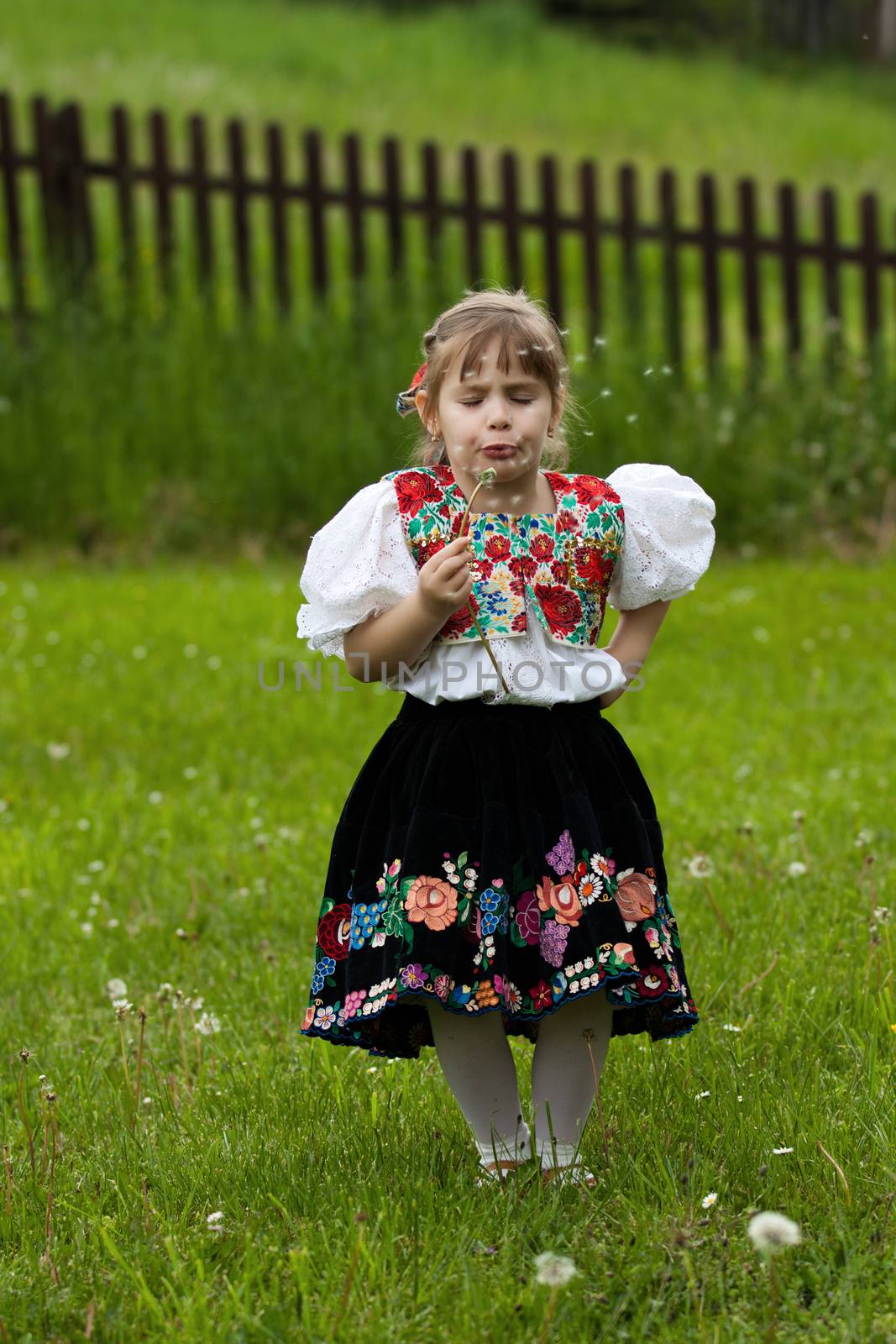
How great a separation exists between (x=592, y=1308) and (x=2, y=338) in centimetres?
851

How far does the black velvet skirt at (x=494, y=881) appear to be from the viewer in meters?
Result: 2.62

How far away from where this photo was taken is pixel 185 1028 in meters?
3.78

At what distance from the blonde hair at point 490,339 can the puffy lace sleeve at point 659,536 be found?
0.21 metres

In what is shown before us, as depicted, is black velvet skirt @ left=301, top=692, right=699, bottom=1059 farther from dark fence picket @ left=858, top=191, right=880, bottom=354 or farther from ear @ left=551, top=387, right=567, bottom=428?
dark fence picket @ left=858, top=191, right=880, bottom=354

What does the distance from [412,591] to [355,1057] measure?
1.31 meters

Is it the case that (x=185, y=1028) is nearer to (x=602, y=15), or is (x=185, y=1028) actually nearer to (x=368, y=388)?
(x=368, y=388)

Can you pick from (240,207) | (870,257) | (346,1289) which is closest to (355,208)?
(240,207)

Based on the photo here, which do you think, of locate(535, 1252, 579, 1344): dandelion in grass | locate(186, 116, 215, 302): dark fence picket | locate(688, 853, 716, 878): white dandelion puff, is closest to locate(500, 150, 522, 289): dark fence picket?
locate(186, 116, 215, 302): dark fence picket

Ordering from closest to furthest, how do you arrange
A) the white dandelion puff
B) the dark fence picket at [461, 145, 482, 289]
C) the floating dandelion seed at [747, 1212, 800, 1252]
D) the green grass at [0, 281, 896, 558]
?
the floating dandelion seed at [747, 1212, 800, 1252] → the white dandelion puff → the green grass at [0, 281, 896, 558] → the dark fence picket at [461, 145, 482, 289]

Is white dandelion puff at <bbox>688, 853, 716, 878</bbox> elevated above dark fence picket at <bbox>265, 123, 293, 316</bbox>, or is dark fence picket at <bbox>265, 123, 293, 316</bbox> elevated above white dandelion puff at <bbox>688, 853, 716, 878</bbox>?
dark fence picket at <bbox>265, 123, 293, 316</bbox>

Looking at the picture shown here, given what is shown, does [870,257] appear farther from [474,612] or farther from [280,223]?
[474,612]

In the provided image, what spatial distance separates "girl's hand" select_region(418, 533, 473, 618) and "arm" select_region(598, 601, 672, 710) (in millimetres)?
436

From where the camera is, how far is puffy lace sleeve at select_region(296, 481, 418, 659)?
8.95 ft

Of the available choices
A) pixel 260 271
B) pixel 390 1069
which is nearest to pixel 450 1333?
pixel 390 1069
